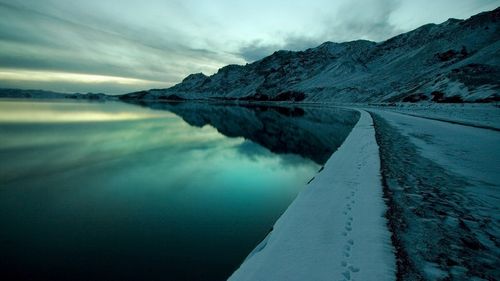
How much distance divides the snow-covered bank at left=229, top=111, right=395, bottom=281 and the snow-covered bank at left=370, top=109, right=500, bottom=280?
0.32 metres

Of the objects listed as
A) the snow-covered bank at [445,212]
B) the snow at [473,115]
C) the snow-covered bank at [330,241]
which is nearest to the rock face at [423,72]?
the snow at [473,115]

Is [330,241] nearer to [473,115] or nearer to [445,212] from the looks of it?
[445,212]

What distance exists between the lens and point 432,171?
8984 mm

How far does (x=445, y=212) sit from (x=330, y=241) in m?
2.98

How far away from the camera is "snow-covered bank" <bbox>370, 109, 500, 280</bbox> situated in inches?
157

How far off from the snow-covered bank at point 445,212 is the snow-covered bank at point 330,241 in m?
0.32

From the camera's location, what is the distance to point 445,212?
5.84m

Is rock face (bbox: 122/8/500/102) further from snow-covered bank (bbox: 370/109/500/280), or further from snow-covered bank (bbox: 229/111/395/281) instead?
snow-covered bank (bbox: 229/111/395/281)

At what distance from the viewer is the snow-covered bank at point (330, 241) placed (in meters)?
3.97

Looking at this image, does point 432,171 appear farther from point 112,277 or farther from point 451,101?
point 451,101

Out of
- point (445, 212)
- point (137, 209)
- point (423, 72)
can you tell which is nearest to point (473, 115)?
point (445, 212)

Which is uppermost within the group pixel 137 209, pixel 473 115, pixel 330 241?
pixel 473 115

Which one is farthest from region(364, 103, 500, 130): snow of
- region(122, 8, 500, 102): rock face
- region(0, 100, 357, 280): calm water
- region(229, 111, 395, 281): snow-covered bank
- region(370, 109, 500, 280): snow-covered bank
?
region(229, 111, 395, 281): snow-covered bank

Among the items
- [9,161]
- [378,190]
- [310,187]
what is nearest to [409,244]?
[378,190]
